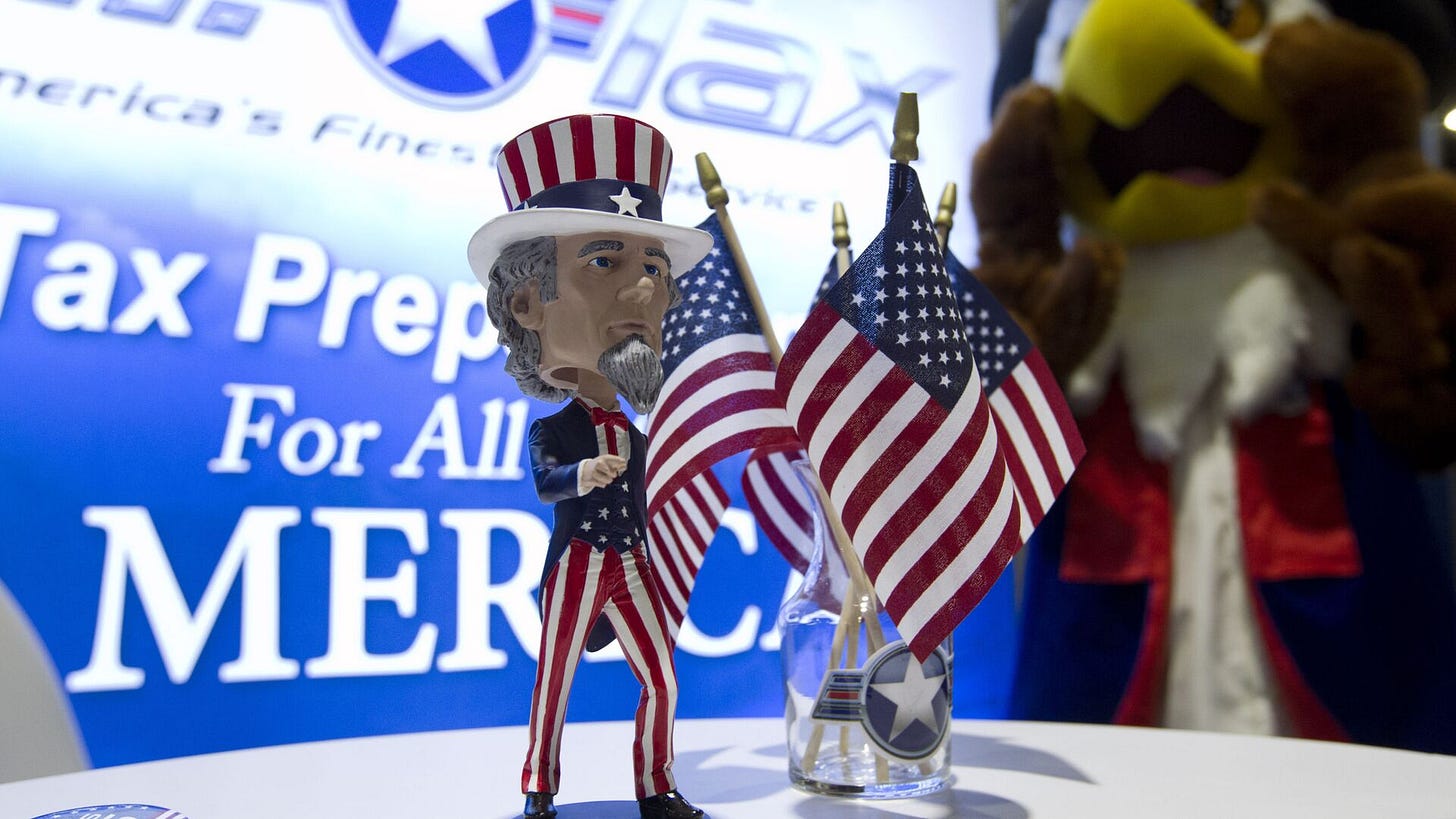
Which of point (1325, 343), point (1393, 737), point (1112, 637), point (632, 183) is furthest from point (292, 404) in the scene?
point (1393, 737)

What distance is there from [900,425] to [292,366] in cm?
140

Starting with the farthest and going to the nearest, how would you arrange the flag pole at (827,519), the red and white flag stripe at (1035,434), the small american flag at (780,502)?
1. the small american flag at (780,502)
2. the red and white flag stripe at (1035,434)
3. the flag pole at (827,519)

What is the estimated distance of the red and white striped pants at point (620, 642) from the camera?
2.55ft

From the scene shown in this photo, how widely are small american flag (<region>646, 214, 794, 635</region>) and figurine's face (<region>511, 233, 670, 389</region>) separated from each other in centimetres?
20

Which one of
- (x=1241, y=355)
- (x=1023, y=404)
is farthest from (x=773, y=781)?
(x=1241, y=355)

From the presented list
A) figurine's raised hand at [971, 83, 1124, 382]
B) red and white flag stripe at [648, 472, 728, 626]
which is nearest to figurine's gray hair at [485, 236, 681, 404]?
red and white flag stripe at [648, 472, 728, 626]

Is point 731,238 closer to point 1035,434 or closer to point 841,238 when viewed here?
point 841,238

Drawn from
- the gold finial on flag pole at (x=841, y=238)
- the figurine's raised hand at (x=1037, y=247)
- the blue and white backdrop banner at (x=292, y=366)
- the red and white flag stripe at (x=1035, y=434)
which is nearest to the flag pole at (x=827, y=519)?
the gold finial on flag pole at (x=841, y=238)

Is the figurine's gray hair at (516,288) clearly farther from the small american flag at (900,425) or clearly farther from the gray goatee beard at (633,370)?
the small american flag at (900,425)

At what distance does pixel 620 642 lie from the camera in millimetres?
807

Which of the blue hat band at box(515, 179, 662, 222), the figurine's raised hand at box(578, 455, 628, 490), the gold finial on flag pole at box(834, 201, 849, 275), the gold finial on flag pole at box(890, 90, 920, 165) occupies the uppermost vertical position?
the gold finial on flag pole at box(890, 90, 920, 165)

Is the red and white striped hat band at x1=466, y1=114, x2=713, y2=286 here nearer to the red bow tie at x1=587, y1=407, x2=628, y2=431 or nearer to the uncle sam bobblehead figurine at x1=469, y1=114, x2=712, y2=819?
the uncle sam bobblehead figurine at x1=469, y1=114, x2=712, y2=819

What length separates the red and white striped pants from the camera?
0.78 m

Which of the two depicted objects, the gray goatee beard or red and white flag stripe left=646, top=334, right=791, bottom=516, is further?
red and white flag stripe left=646, top=334, right=791, bottom=516
